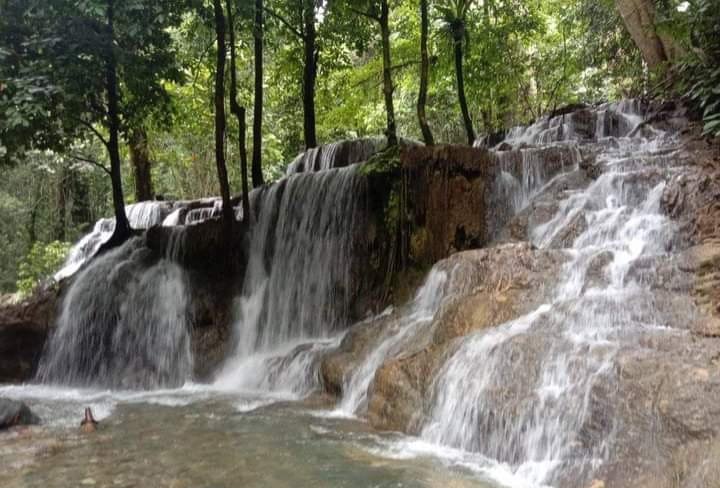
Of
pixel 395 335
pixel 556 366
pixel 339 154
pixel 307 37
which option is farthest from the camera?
pixel 339 154

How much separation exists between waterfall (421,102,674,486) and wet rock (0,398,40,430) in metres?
4.45

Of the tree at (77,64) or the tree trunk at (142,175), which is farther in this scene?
the tree trunk at (142,175)

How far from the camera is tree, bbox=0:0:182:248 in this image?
1029 cm

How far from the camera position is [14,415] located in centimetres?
696

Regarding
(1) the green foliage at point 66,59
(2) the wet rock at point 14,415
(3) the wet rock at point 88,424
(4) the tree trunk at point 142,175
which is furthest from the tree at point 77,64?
(4) the tree trunk at point 142,175

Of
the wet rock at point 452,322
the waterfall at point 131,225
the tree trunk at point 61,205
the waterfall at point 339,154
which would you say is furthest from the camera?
the tree trunk at point 61,205

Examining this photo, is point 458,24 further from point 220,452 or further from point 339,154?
point 220,452

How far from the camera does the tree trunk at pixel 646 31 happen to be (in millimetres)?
11812

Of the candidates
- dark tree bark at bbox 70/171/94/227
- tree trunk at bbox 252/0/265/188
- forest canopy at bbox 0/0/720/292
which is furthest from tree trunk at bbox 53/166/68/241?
tree trunk at bbox 252/0/265/188

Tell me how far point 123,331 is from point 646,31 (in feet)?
36.3

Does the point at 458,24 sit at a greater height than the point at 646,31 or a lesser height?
greater

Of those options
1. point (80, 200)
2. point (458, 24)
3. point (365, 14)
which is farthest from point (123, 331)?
point (80, 200)

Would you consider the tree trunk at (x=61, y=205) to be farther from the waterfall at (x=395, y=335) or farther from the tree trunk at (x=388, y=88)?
the waterfall at (x=395, y=335)

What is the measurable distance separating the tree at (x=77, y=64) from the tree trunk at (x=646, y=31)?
848 centimetres
